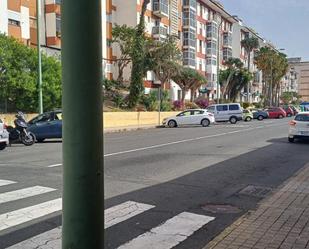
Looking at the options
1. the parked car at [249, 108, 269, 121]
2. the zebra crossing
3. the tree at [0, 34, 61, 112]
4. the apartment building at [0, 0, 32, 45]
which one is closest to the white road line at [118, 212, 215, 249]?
the zebra crossing

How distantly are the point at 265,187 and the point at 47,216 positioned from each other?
4.74 m

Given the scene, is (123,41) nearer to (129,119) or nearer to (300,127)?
(129,119)

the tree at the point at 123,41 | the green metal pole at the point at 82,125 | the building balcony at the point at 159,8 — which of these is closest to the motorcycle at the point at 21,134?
the green metal pole at the point at 82,125

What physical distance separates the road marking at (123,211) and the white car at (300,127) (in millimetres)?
14446

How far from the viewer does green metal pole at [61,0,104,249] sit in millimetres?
2090

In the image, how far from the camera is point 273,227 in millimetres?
5812

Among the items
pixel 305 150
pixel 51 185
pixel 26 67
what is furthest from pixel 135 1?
pixel 51 185

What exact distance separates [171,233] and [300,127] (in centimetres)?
1586

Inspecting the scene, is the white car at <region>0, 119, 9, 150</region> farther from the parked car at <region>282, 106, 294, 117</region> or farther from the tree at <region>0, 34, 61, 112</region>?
the parked car at <region>282, 106, 294, 117</region>

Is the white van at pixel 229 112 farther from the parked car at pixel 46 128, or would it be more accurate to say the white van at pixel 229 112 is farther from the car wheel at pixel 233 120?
the parked car at pixel 46 128

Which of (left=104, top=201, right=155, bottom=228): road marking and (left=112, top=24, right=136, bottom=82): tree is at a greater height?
(left=112, top=24, right=136, bottom=82): tree

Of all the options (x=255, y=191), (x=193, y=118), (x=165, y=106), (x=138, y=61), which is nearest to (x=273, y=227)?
(x=255, y=191)

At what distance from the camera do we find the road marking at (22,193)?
25.3ft

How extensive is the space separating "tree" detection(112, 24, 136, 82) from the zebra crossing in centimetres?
3788
